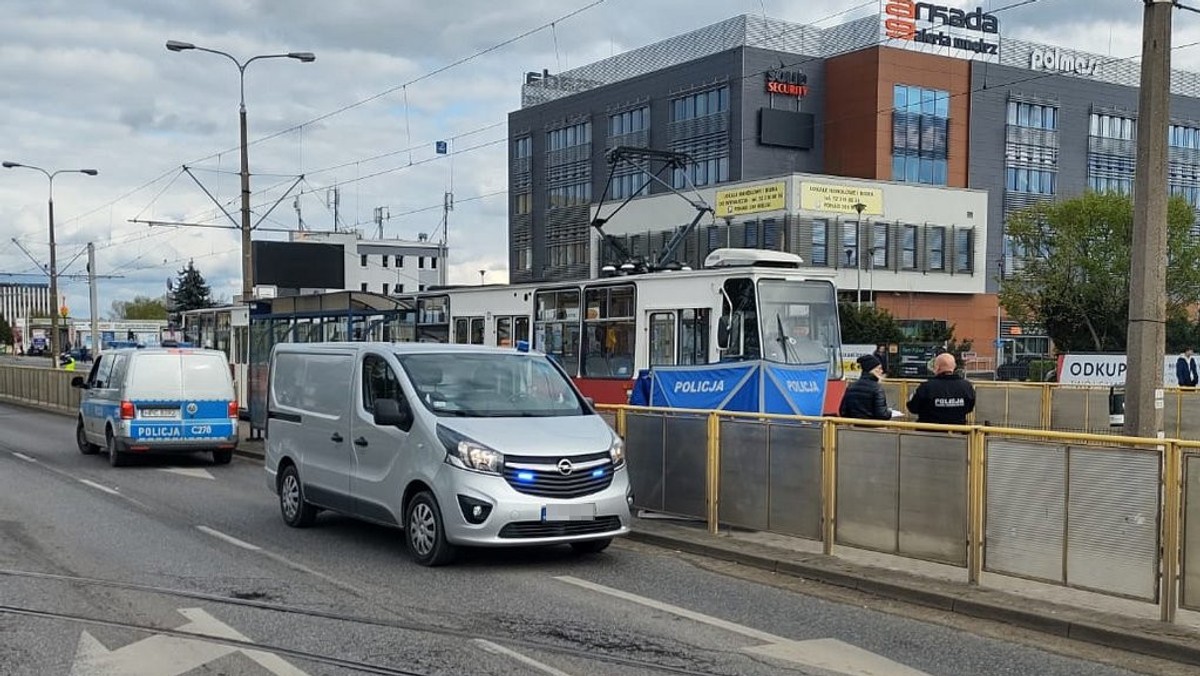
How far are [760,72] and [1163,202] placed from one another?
6011cm

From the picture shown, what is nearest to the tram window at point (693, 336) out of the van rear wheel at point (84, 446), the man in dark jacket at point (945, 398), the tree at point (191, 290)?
the man in dark jacket at point (945, 398)

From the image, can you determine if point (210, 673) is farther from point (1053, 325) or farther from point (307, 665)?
point (1053, 325)

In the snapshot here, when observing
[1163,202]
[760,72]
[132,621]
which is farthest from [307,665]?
[760,72]

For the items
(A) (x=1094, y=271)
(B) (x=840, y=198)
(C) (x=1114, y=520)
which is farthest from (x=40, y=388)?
(A) (x=1094, y=271)

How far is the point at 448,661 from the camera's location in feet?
22.4

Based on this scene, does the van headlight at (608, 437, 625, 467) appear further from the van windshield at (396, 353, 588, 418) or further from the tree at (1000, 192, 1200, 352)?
the tree at (1000, 192, 1200, 352)

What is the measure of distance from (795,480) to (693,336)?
300 inches

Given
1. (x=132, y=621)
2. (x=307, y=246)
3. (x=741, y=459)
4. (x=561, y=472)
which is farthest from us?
(x=307, y=246)

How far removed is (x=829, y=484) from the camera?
1021cm

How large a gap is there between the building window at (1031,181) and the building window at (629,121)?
871 inches

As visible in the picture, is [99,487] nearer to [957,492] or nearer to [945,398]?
[945,398]

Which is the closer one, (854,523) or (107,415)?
(854,523)

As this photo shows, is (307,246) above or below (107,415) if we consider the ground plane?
above

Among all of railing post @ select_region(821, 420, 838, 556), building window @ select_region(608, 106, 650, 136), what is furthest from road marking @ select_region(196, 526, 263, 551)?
building window @ select_region(608, 106, 650, 136)
